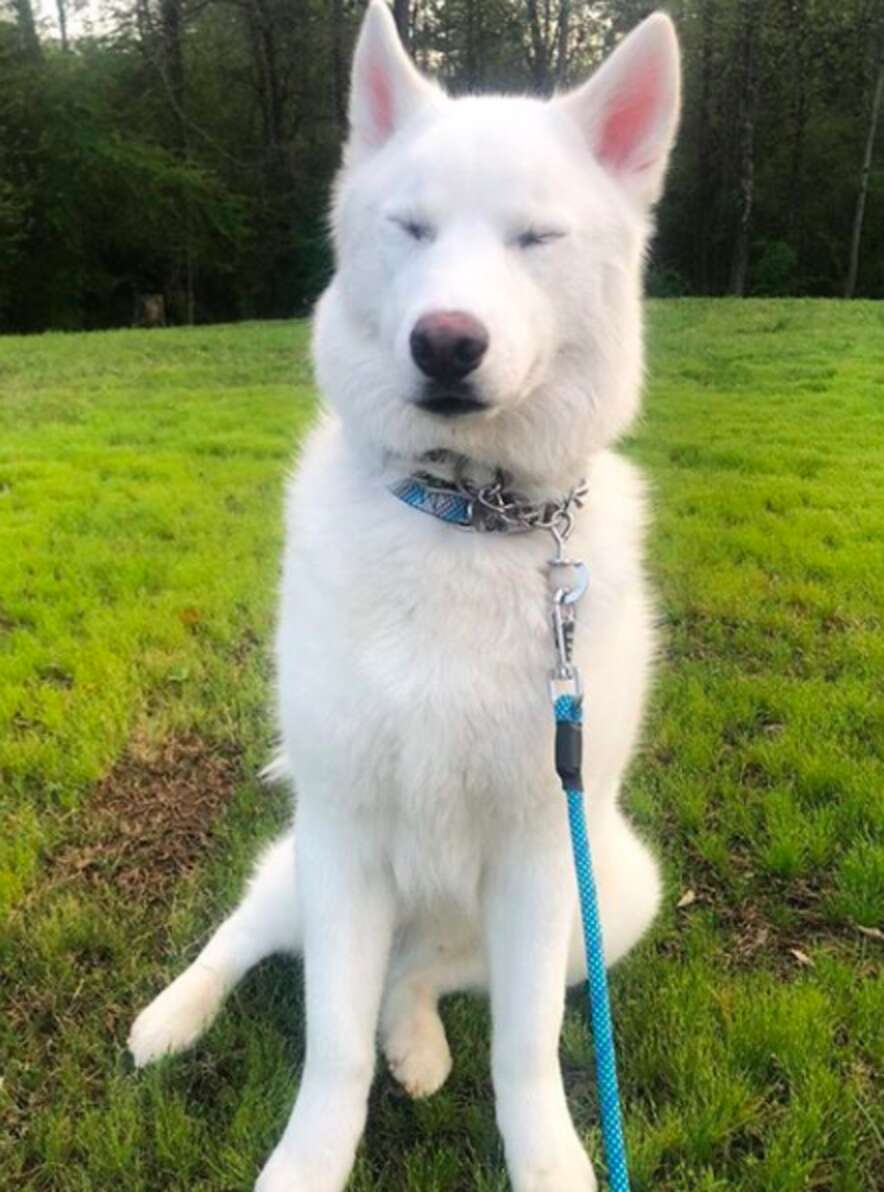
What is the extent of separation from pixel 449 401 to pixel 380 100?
63 centimetres

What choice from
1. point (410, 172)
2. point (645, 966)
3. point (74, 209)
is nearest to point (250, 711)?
point (645, 966)

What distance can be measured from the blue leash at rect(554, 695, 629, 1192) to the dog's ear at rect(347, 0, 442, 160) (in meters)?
1.04

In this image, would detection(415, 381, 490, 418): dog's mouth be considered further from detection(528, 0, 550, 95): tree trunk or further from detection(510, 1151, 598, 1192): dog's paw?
detection(528, 0, 550, 95): tree trunk

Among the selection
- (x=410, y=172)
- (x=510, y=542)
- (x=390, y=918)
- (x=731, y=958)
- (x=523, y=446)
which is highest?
(x=410, y=172)

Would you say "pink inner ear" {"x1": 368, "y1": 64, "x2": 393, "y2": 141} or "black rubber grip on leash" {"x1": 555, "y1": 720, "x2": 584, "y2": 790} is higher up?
"pink inner ear" {"x1": 368, "y1": 64, "x2": 393, "y2": 141}

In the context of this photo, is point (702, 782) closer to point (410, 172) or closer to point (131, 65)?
point (410, 172)

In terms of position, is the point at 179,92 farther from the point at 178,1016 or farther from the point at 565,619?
the point at 565,619

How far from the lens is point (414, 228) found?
6.07ft

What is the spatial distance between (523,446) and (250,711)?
2074 mm

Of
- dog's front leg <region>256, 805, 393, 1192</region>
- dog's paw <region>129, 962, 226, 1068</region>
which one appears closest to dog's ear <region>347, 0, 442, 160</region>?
dog's front leg <region>256, 805, 393, 1192</region>

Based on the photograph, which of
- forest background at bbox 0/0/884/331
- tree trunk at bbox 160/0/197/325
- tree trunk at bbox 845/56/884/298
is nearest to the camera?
forest background at bbox 0/0/884/331

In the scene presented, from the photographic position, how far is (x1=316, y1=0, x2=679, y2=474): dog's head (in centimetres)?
174

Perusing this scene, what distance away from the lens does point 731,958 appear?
2.57 metres

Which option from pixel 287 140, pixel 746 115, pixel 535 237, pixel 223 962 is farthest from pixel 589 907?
pixel 287 140
